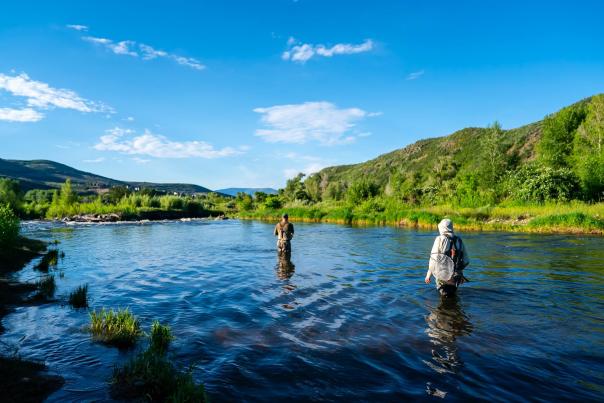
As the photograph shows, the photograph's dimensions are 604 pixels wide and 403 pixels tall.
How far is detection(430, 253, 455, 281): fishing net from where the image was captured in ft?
34.1

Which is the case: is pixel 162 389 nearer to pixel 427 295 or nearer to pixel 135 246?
pixel 427 295

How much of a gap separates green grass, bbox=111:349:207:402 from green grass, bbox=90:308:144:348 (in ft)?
6.66

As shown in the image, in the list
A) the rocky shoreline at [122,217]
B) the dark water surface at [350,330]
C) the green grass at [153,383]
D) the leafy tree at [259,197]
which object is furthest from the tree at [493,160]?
the leafy tree at [259,197]

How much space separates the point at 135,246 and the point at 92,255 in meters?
5.25

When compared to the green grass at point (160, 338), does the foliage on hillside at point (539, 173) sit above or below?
above

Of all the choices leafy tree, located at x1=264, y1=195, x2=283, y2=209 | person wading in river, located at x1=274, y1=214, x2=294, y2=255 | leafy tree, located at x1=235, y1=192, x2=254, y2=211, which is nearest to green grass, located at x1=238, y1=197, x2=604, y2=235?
person wading in river, located at x1=274, y1=214, x2=294, y2=255

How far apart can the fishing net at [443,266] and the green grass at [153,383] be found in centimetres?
721

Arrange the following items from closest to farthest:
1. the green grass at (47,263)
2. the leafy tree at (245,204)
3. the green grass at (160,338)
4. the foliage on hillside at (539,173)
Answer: the green grass at (160,338), the green grass at (47,263), the foliage on hillside at (539,173), the leafy tree at (245,204)

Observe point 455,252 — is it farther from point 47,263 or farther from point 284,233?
point 47,263

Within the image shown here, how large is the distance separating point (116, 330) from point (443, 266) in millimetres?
8327

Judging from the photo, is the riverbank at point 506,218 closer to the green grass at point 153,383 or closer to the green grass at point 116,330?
the green grass at point 116,330

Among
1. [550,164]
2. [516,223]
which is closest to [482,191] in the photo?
[550,164]

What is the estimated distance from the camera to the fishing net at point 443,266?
10.4 metres

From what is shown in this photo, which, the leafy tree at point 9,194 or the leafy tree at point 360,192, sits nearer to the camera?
the leafy tree at point 9,194
